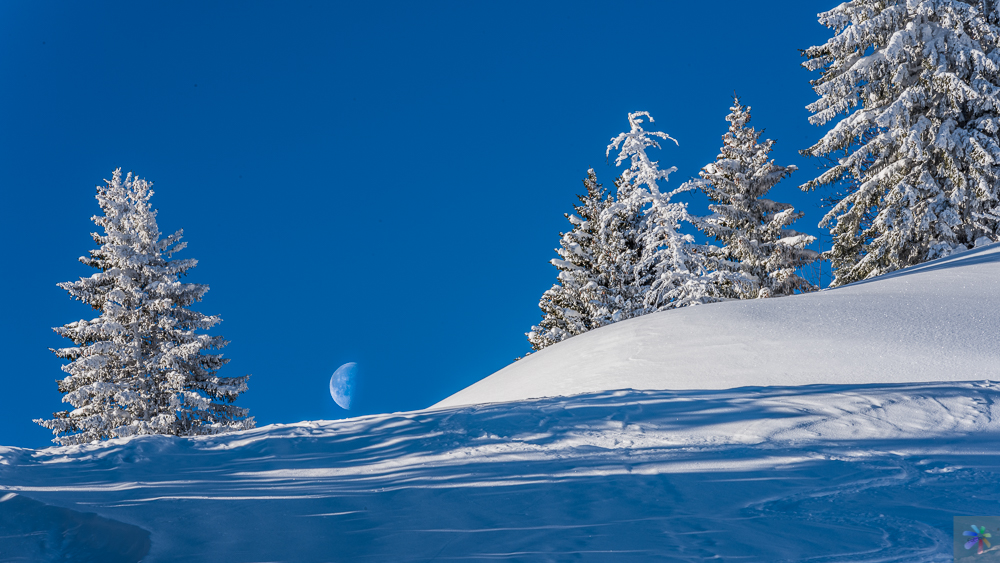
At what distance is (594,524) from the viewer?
2.81 meters

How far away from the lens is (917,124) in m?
14.7

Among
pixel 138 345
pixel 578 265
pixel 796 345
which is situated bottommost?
pixel 796 345

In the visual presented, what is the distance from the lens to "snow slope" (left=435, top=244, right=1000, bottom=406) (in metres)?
5.84

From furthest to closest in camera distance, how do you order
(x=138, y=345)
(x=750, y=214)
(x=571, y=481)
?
(x=750, y=214) → (x=138, y=345) → (x=571, y=481)

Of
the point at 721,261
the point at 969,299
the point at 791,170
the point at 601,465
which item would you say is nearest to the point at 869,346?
the point at 969,299

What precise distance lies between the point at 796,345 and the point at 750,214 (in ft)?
58.3

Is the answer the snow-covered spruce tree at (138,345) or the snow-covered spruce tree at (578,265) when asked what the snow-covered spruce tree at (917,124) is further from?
the snow-covered spruce tree at (138,345)

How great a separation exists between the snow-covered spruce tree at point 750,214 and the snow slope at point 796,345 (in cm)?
1291

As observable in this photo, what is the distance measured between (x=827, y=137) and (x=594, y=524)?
51.7 ft

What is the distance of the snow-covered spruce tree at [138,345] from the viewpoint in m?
17.4

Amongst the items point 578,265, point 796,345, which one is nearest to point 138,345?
point 578,265

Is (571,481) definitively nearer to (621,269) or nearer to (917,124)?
(917,124)

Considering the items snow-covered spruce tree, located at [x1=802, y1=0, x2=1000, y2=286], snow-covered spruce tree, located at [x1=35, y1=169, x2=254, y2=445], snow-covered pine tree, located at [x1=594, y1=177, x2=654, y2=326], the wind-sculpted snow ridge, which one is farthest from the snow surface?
snow-covered pine tree, located at [x1=594, y1=177, x2=654, y2=326]

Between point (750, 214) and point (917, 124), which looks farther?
point (750, 214)
